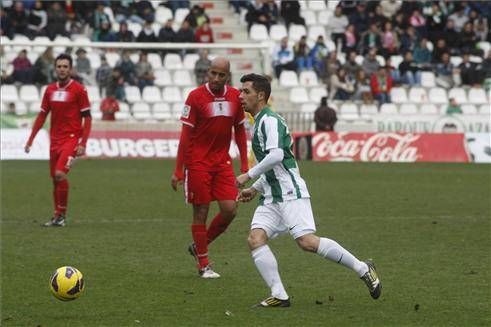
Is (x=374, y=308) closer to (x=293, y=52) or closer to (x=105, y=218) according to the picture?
(x=105, y=218)

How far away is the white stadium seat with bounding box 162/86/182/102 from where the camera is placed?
35250 millimetres

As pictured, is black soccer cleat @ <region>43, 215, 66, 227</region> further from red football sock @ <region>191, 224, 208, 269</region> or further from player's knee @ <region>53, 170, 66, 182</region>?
red football sock @ <region>191, 224, 208, 269</region>

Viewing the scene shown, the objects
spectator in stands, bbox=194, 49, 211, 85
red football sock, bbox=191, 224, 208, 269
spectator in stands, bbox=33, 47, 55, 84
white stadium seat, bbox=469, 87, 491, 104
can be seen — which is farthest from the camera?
white stadium seat, bbox=469, 87, 491, 104

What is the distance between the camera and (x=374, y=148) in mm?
33562

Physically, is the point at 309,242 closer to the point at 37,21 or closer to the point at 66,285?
the point at 66,285

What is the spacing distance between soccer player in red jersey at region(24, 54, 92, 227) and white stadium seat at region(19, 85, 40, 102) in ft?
55.2

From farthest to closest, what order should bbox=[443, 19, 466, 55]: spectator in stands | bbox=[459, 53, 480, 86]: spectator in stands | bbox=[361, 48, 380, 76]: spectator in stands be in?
1. bbox=[443, 19, 466, 55]: spectator in stands
2. bbox=[459, 53, 480, 86]: spectator in stands
3. bbox=[361, 48, 380, 76]: spectator in stands

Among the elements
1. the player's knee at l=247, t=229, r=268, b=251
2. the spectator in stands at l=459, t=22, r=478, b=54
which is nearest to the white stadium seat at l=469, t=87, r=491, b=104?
the spectator in stands at l=459, t=22, r=478, b=54

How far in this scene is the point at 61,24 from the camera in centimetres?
3603

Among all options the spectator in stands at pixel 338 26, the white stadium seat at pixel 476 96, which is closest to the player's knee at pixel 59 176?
the spectator in stands at pixel 338 26

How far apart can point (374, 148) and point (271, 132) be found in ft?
77.1

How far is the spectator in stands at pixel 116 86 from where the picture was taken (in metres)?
34.5

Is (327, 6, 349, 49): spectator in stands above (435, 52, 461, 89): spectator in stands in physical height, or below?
above

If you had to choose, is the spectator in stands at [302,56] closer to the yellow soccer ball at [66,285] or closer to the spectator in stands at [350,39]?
the spectator in stands at [350,39]
